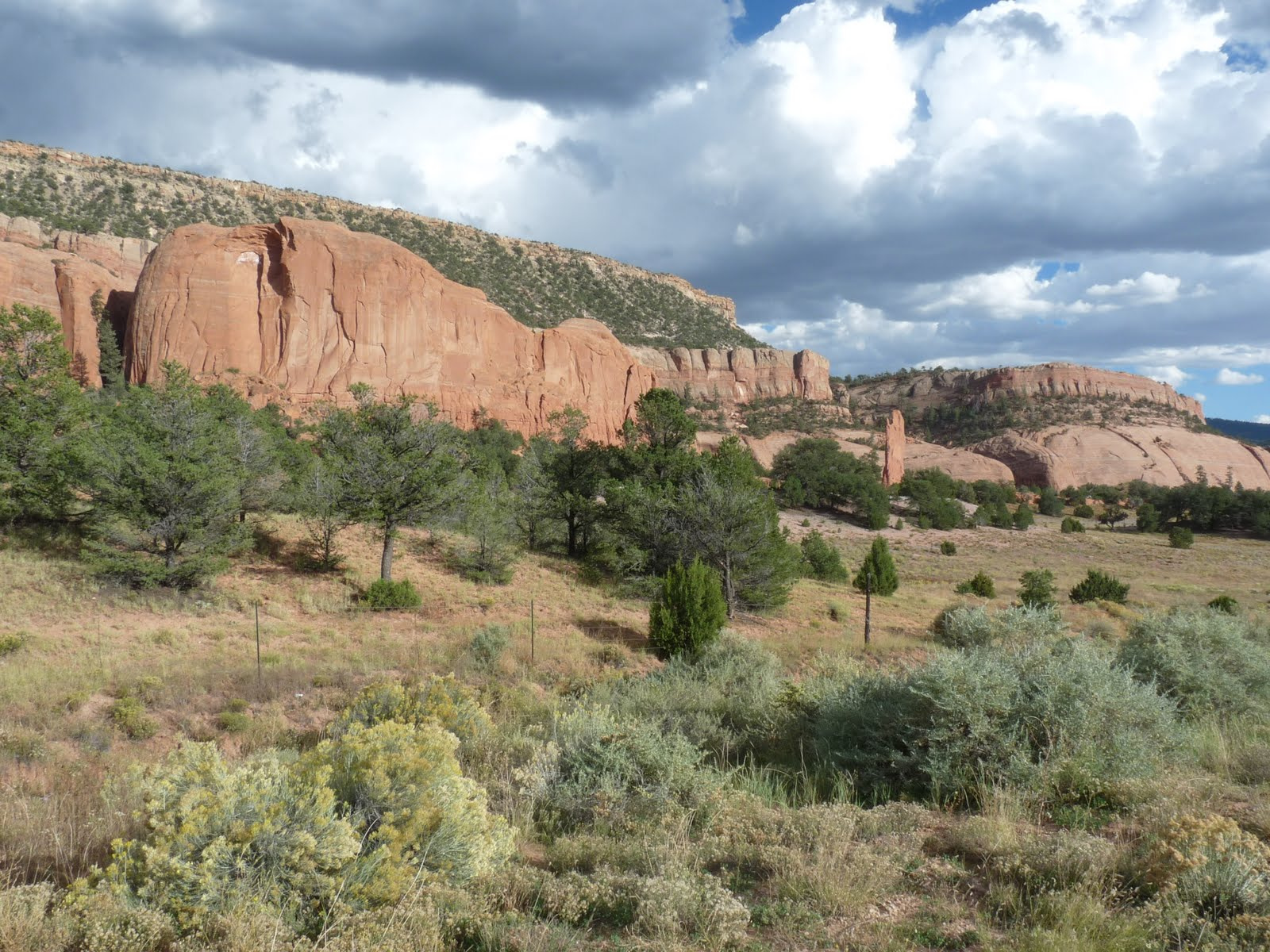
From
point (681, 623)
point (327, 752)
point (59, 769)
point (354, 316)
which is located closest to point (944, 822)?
point (327, 752)

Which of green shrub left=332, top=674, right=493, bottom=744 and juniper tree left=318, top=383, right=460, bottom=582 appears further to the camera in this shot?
juniper tree left=318, top=383, right=460, bottom=582

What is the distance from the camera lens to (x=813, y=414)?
94562 millimetres

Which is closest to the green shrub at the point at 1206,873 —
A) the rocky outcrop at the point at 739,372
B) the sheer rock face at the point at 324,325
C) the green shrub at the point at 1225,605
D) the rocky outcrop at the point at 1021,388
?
the green shrub at the point at 1225,605

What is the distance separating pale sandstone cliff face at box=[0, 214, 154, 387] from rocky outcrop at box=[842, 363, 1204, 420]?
315 feet

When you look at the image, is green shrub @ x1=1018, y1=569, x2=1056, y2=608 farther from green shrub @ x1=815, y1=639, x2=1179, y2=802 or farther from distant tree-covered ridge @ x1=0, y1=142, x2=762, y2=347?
distant tree-covered ridge @ x1=0, y1=142, x2=762, y2=347

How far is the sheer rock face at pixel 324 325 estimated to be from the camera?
169 feet

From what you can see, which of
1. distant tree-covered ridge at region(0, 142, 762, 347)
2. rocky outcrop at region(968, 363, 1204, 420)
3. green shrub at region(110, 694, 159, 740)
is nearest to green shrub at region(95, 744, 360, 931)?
green shrub at region(110, 694, 159, 740)

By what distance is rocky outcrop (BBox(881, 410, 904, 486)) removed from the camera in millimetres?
76812

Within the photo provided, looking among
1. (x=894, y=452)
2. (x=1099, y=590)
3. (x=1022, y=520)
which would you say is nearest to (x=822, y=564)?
(x=1099, y=590)

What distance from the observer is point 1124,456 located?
273 ft

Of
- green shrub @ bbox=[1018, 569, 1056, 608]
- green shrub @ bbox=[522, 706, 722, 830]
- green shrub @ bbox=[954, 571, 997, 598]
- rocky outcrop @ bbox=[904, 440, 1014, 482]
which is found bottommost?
green shrub @ bbox=[954, 571, 997, 598]

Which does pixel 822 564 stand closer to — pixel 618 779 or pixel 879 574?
pixel 879 574

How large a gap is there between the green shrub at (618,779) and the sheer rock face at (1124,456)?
3525 inches

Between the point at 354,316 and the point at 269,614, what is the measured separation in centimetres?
4561
